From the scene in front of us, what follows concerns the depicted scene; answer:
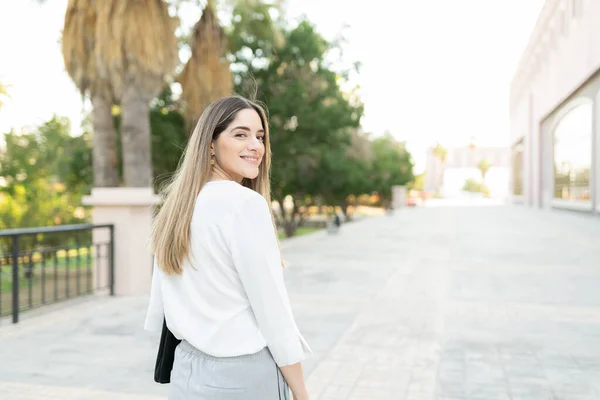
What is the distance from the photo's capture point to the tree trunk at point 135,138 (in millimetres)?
10195

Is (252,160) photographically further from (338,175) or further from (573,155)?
(573,155)

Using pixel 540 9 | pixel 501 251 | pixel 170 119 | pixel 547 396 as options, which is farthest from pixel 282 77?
pixel 540 9

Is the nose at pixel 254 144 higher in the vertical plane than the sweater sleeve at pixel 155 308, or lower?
higher

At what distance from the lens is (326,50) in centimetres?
1881

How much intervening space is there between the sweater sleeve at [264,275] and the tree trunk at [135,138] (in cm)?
907

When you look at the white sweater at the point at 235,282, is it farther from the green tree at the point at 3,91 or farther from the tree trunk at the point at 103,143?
the green tree at the point at 3,91

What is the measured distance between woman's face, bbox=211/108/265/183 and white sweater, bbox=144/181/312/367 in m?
0.11

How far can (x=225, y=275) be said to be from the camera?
168 centimetres

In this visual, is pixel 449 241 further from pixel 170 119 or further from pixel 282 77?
pixel 170 119

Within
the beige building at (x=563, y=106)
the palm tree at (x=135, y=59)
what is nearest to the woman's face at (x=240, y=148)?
the palm tree at (x=135, y=59)

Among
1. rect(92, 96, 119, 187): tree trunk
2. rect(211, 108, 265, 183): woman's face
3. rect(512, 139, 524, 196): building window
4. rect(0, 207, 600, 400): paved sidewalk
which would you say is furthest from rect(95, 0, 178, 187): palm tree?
rect(512, 139, 524, 196): building window

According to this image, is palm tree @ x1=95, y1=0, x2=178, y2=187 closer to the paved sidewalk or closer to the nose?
the paved sidewalk

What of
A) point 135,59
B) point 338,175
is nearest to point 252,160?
point 135,59

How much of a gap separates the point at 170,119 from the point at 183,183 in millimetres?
14619
